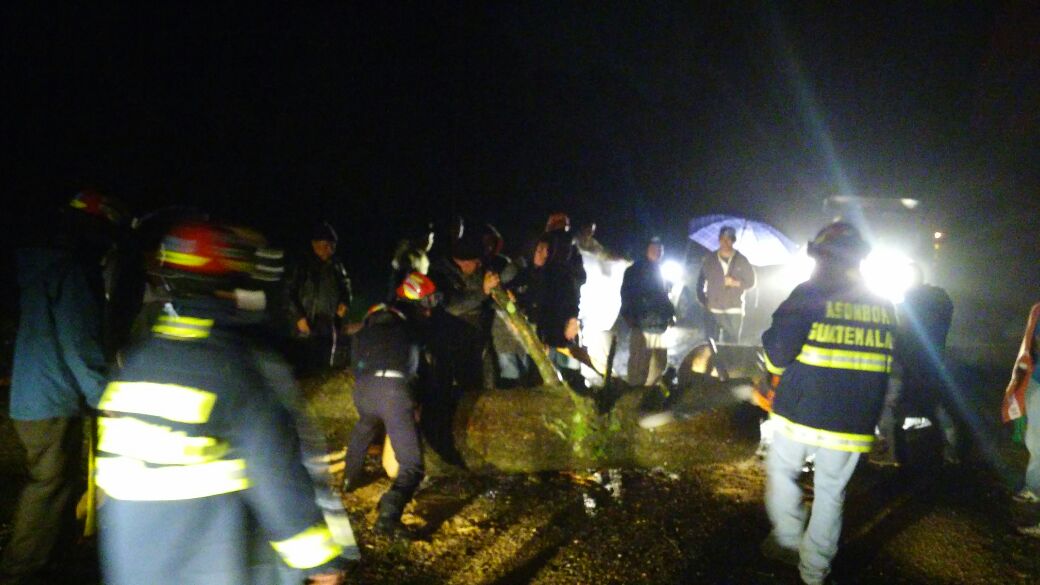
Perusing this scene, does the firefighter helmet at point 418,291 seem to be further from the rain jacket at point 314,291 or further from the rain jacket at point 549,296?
the rain jacket at point 314,291

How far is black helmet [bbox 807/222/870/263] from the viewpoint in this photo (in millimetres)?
3664

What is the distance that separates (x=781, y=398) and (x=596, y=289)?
5101 mm

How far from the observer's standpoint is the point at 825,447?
370cm

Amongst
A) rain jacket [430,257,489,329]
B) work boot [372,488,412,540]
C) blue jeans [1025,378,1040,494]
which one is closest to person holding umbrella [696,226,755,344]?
blue jeans [1025,378,1040,494]

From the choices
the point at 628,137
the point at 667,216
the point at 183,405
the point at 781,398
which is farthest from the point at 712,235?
the point at 628,137

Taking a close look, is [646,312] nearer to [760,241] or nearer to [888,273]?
[760,241]

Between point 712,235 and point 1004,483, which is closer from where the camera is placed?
point 1004,483

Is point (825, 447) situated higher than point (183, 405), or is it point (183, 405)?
point (183, 405)

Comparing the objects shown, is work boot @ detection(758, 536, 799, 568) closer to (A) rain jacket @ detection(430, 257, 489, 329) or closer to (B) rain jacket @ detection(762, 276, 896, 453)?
(B) rain jacket @ detection(762, 276, 896, 453)

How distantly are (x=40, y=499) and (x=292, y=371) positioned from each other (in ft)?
7.50

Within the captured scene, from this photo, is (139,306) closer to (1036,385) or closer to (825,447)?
(825,447)

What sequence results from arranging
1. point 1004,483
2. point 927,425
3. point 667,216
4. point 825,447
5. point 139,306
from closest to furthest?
point 825,447
point 139,306
point 1004,483
point 927,425
point 667,216

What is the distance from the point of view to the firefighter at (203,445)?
6.08 ft

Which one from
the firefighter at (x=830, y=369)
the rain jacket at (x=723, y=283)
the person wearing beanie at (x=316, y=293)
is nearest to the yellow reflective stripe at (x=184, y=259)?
the firefighter at (x=830, y=369)
